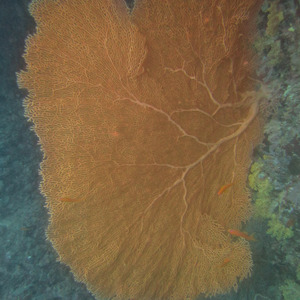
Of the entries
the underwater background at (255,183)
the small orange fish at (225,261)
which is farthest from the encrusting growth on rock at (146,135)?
the underwater background at (255,183)

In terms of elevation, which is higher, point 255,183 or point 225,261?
point 255,183

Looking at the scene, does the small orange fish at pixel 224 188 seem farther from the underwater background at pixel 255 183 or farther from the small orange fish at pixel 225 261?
the small orange fish at pixel 225 261

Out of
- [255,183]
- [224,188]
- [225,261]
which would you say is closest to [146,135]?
[224,188]

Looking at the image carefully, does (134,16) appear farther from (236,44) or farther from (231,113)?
(231,113)

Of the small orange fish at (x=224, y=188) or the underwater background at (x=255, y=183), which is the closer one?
the underwater background at (x=255, y=183)

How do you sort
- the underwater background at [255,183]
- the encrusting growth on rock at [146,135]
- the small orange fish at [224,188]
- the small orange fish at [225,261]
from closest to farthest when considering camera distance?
the underwater background at [255,183]
the encrusting growth on rock at [146,135]
the small orange fish at [224,188]
the small orange fish at [225,261]

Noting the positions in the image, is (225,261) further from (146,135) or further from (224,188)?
(146,135)

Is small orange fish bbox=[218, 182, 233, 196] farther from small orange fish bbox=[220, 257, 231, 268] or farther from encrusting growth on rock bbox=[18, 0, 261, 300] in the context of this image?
small orange fish bbox=[220, 257, 231, 268]
